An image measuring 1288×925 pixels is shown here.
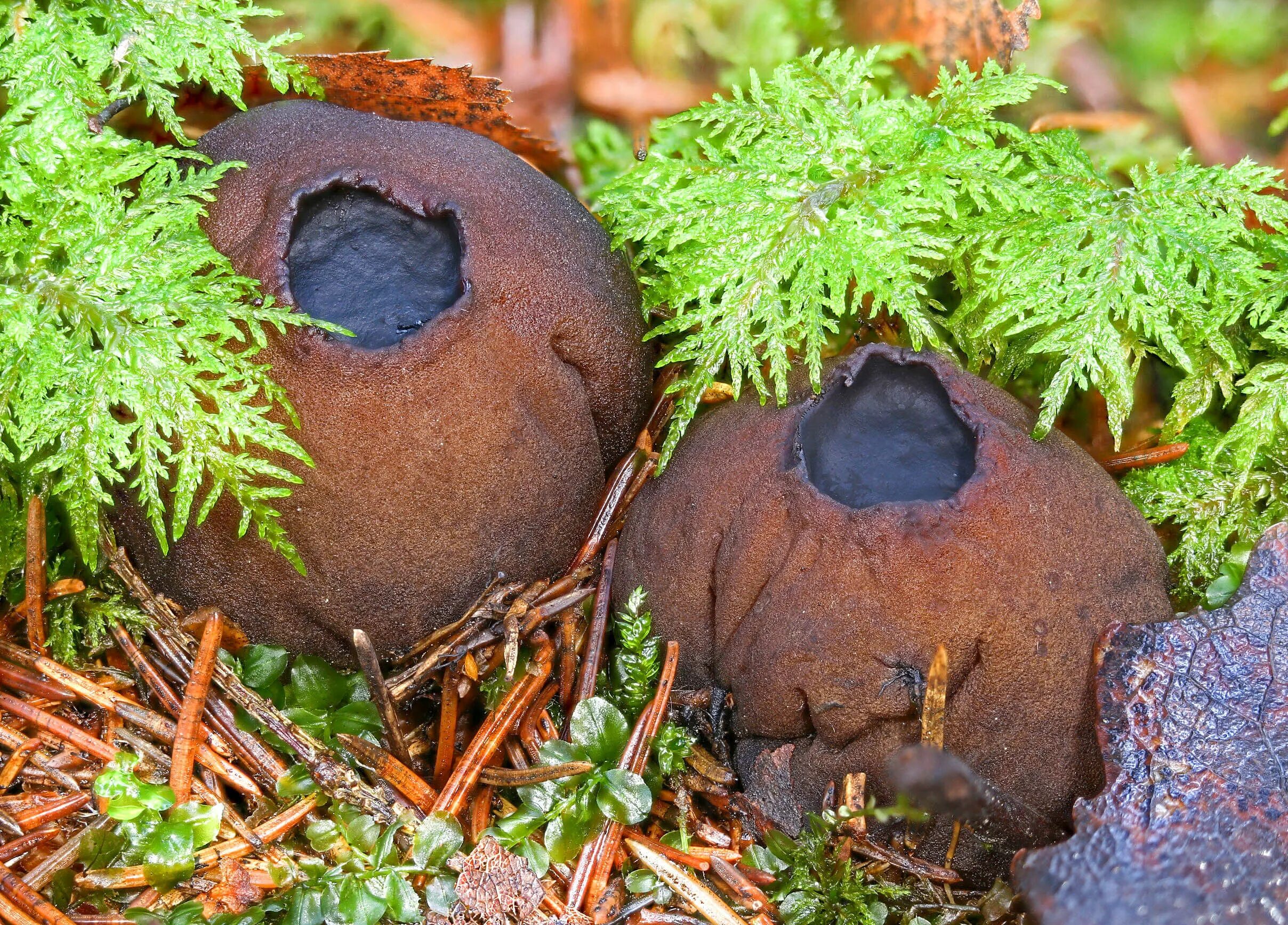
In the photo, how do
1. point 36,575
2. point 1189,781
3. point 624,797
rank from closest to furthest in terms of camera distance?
point 1189,781 < point 624,797 < point 36,575

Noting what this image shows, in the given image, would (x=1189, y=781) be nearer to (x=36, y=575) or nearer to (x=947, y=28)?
(x=947, y=28)

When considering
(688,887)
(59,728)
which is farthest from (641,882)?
(59,728)

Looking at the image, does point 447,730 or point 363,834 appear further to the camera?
point 447,730

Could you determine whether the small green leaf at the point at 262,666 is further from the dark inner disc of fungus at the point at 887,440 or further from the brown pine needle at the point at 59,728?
the dark inner disc of fungus at the point at 887,440

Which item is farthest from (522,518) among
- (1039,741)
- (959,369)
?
(1039,741)

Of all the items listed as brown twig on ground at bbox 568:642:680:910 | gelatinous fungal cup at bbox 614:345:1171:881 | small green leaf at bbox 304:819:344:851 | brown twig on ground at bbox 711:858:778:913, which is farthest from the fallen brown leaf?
gelatinous fungal cup at bbox 614:345:1171:881

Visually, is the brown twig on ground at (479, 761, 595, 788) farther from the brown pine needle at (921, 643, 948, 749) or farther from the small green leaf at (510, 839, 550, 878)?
the brown pine needle at (921, 643, 948, 749)

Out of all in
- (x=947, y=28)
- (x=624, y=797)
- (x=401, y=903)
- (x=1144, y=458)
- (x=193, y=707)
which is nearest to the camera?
(x=401, y=903)
